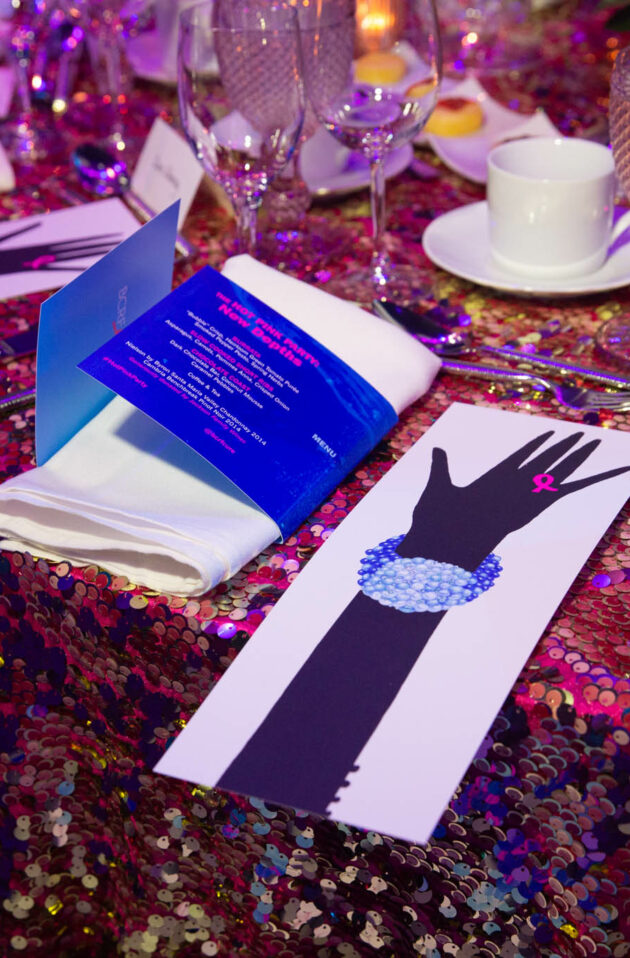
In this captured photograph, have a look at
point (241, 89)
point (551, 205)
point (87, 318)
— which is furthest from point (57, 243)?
point (551, 205)

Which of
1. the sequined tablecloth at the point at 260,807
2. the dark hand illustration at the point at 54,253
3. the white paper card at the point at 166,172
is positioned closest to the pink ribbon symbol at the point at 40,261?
the dark hand illustration at the point at 54,253

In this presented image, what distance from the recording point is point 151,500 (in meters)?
0.58

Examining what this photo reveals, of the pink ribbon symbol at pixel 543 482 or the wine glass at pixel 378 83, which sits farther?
the wine glass at pixel 378 83

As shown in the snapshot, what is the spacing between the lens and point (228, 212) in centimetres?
102

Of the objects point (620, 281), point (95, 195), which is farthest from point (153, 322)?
point (95, 195)

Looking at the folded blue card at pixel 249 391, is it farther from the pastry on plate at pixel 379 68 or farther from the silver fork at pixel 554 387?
the pastry on plate at pixel 379 68

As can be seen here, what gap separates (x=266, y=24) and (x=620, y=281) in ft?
1.13

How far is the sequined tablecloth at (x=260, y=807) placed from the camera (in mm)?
486

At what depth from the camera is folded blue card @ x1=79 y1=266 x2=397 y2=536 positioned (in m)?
0.57

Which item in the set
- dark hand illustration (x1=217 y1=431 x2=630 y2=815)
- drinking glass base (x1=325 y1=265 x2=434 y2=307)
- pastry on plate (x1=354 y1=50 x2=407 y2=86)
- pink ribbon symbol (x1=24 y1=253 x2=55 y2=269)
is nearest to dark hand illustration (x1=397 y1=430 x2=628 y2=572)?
dark hand illustration (x1=217 y1=431 x2=630 y2=815)

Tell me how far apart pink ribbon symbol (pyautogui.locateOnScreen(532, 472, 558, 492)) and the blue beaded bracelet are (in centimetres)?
7

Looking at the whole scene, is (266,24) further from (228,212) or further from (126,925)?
(126,925)

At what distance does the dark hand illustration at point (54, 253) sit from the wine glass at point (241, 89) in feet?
0.56

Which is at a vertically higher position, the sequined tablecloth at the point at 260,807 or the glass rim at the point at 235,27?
the glass rim at the point at 235,27
